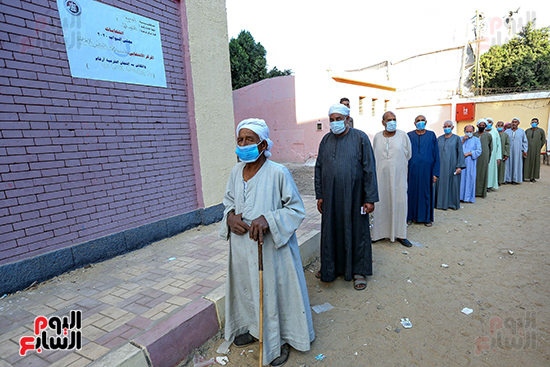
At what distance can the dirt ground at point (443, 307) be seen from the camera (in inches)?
96.3

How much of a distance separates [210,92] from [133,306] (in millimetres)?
4163

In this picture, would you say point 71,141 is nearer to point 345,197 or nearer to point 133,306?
point 133,306

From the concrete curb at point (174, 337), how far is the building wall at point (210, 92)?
302 cm

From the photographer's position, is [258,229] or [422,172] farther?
[422,172]

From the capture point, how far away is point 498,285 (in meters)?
3.49

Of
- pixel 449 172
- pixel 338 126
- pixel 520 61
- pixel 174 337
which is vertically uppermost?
pixel 520 61

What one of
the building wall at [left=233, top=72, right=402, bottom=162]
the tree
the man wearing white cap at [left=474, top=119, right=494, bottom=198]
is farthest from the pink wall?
the man wearing white cap at [left=474, top=119, right=494, bottom=198]

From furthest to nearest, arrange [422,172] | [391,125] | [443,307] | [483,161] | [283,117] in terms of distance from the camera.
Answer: [283,117] < [483,161] < [422,172] < [391,125] < [443,307]

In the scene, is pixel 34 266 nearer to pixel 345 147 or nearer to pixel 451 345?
pixel 345 147

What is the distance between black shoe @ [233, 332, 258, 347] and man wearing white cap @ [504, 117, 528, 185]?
11.1m

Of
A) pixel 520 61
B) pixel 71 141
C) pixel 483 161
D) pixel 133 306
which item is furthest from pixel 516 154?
pixel 520 61

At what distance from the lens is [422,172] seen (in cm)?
559

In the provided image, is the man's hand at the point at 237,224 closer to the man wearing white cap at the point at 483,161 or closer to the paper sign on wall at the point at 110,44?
the paper sign on wall at the point at 110,44

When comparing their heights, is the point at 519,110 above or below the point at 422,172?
above
